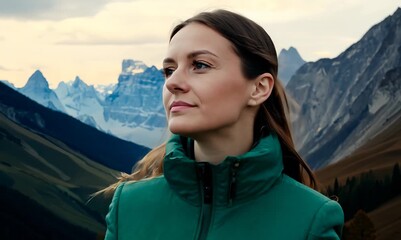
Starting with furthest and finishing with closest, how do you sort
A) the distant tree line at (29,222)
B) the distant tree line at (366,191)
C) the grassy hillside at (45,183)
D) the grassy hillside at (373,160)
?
the grassy hillside at (373,160)
the grassy hillside at (45,183)
the distant tree line at (366,191)
the distant tree line at (29,222)

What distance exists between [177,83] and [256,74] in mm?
662

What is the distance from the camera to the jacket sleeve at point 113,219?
5.38 m

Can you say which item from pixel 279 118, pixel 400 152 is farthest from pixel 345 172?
pixel 279 118

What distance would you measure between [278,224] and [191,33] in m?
1.51

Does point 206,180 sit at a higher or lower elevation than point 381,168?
higher

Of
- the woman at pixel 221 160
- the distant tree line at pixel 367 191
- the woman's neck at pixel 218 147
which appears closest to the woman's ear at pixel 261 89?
the woman at pixel 221 160

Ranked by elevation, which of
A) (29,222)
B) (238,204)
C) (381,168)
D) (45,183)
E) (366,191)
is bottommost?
(29,222)

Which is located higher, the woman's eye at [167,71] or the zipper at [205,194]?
the woman's eye at [167,71]

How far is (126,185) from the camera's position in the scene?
18.5ft

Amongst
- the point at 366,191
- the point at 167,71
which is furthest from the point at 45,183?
the point at 167,71

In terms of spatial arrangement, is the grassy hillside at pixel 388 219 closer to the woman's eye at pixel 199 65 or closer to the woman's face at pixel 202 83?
the woman's face at pixel 202 83

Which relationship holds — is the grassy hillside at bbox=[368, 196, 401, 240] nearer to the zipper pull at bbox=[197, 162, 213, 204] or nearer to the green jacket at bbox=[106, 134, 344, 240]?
the green jacket at bbox=[106, 134, 344, 240]

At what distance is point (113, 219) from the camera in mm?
5453

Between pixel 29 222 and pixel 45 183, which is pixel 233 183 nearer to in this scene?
pixel 29 222
